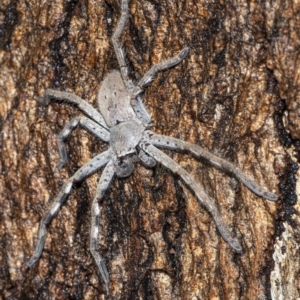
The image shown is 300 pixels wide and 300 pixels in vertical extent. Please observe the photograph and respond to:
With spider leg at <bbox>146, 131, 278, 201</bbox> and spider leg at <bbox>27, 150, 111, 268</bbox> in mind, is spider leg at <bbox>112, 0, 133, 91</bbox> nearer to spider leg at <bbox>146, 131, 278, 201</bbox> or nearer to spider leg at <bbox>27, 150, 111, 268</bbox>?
spider leg at <bbox>146, 131, 278, 201</bbox>

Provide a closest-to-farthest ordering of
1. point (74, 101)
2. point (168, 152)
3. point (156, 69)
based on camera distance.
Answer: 1. point (156, 69)
2. point (168, 152)
3. point (74, 101)

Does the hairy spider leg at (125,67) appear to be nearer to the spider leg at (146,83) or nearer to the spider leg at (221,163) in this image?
the spider leg at (146,83)

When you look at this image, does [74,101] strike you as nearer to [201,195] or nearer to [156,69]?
[156,69]

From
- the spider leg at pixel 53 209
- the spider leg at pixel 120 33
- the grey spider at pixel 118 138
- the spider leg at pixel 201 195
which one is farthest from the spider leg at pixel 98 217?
the spider leg at pixel 120 33

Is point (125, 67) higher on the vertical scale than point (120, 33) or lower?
lower

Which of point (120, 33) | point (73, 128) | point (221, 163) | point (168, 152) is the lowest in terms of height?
point (221, 163)

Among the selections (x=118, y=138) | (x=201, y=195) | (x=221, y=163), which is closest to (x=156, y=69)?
(x=118, y=138)

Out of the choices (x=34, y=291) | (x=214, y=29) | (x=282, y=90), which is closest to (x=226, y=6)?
(x=214, y=29)
